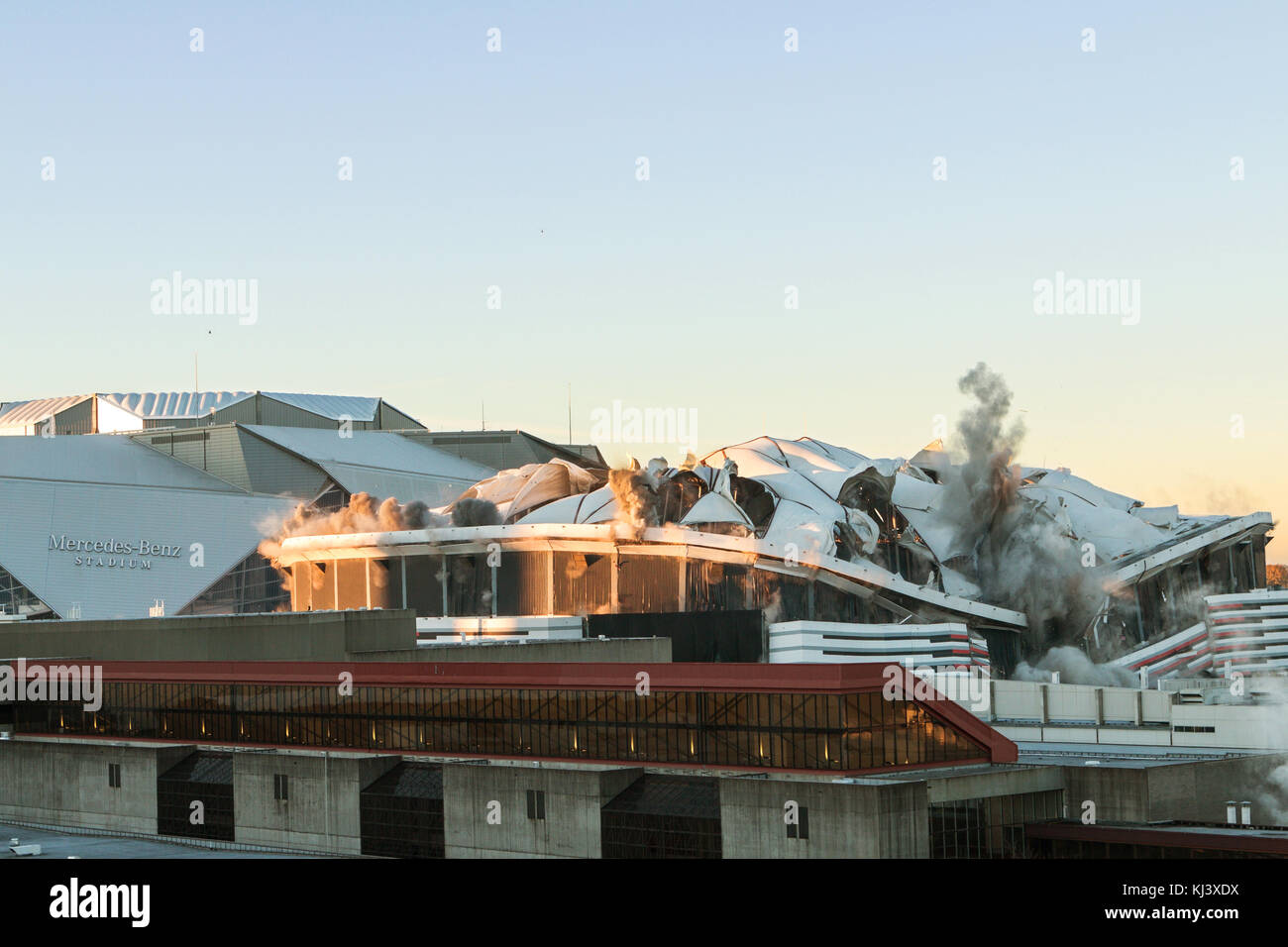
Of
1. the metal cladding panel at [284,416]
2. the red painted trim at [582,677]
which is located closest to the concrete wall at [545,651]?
the red painted trim at [582,677]

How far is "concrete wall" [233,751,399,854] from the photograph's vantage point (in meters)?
49.9

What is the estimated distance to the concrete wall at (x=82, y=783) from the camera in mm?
55844

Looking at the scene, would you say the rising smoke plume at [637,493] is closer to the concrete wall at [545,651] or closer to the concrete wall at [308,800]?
the concrete wall at [545,651]

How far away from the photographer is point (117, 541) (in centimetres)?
12556

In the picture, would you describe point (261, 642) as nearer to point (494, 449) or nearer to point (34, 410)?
point (494, 449)

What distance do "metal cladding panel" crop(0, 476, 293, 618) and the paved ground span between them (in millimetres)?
77601

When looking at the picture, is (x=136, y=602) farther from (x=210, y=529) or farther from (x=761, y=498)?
(x=761, y=498)

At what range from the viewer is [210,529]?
438 ft

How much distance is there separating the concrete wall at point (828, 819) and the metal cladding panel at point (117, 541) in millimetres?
90805

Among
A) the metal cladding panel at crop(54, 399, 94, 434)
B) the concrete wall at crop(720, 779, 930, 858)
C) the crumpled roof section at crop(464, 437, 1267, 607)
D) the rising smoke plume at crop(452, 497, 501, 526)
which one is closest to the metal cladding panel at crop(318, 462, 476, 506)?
the metal cladding panel at crop(54, 399, 94, 434)

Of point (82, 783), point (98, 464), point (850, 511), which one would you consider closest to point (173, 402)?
point (98, 464)
